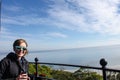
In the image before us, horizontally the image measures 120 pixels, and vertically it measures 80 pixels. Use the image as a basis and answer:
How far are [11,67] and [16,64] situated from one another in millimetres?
92

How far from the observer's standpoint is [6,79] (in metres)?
3.88

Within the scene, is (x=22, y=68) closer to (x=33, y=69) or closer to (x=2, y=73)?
(x=2, y=73)

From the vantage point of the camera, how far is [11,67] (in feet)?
13.1

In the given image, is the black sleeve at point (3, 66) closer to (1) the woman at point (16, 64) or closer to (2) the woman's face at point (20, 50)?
(1) the woman at point (16, 64)

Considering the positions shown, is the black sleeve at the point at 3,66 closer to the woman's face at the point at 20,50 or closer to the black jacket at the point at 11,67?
the black jacket at the point at 11,67

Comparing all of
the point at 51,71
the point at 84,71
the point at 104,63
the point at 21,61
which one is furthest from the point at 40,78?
the point at 51,71

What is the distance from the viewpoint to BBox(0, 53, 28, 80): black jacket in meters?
3.94

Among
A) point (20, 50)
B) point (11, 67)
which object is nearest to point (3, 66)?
point (11, 67)

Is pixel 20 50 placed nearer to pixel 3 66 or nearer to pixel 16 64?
pixel 16 64

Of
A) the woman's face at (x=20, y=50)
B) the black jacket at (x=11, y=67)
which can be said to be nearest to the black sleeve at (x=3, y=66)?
the black jacket at (x=11, y=67)

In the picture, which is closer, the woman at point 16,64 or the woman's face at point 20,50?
the woman at point 16,64

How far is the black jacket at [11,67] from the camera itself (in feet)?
12.9

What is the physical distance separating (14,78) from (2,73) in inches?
6.9

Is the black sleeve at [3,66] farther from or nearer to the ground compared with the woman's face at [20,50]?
nearer to the ground
